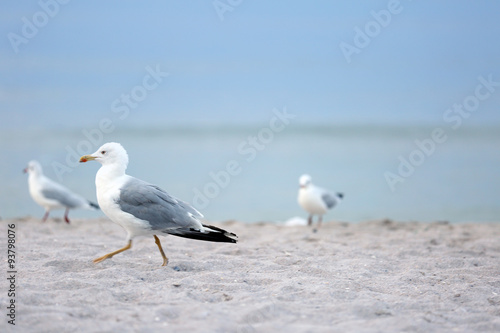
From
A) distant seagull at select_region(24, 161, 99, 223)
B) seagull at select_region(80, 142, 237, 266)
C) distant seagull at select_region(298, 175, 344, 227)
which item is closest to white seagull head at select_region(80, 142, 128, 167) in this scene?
seagull at select_region(80, 142, 237, 266)

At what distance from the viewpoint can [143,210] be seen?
5.30 m

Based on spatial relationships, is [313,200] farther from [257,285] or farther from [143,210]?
[257,285]

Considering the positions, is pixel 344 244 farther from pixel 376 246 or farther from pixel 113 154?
pixel 113 154

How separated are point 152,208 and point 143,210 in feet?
0.26

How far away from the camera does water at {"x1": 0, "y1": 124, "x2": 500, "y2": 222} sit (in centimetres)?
1153

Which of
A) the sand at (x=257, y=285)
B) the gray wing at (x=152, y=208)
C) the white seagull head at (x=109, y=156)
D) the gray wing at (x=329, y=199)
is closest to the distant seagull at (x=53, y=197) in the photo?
the sand at (x=257, y=285)

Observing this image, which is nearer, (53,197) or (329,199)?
(53,197)

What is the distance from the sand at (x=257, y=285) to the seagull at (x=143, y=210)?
28cm

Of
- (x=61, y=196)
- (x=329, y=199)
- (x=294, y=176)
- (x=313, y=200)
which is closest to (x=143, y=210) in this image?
(x=61, y=196)

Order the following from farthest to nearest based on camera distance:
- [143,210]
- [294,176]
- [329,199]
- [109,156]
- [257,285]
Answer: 1. [294,176]
2. [329,199]
3. [109,156]
4. [143,210]
5. [257,285]

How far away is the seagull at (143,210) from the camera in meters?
5.30

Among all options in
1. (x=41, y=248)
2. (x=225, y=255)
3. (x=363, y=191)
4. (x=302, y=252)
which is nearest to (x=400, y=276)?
(x=302, y=252)

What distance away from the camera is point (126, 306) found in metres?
3.97

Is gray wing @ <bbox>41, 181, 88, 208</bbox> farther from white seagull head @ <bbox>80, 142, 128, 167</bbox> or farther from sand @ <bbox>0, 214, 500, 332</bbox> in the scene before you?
white seagull head @ <bbox>80, 142, 128, 167</bbox>
